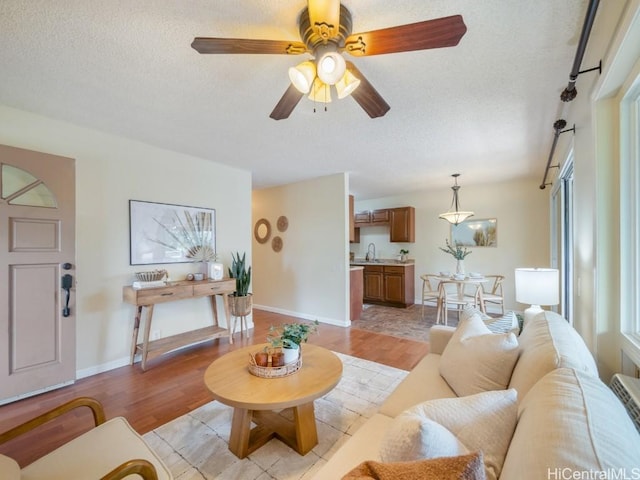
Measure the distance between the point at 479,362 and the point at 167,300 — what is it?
2.90 meters

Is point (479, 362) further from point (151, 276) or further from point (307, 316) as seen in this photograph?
point (307, 316)

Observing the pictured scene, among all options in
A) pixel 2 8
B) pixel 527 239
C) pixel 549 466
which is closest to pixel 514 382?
pixel 549 466

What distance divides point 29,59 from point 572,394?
10.3 ft

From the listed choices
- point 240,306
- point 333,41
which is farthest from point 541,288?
point 240,306

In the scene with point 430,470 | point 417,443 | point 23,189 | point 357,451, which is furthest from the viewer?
point 23,189

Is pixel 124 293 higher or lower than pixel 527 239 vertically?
lower

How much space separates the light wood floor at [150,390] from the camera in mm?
1881

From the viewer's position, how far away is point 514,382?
4.04ft

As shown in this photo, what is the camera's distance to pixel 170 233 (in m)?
3.33

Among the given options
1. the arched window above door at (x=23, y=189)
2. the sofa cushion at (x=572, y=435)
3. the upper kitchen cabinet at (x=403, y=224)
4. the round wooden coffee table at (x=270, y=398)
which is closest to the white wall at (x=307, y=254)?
the upper kitchen cabinet at (x=403, y=224)

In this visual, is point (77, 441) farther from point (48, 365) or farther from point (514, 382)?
point (514, 382)

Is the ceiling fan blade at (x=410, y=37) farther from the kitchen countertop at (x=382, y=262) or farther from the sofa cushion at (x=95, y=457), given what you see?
the kitchen countertop at (x=382, y=262)

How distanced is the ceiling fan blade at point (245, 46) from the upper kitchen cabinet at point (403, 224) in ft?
16.6

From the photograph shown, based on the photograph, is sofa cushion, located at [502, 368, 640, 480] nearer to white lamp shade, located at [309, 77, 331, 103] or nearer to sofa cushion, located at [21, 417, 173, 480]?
sofa cushion, located at [21, 417, 173, 480]
